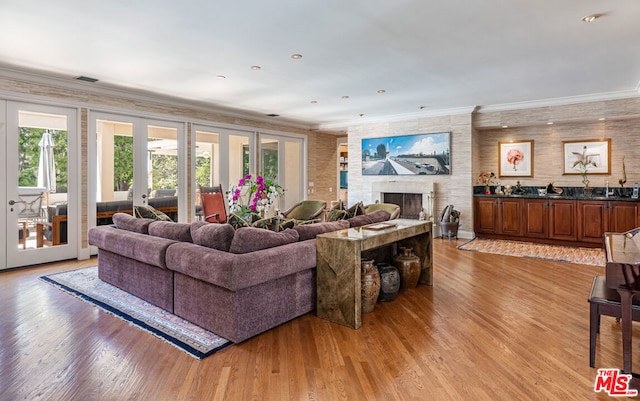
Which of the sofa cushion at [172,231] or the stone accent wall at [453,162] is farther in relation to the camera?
the stone accent wall at [453,162]

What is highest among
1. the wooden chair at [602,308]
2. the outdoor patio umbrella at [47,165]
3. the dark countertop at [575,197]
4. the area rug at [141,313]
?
the outdoor patio umbrella at [47,165]

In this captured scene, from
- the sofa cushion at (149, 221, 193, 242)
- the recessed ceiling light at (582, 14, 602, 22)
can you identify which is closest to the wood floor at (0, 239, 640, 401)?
the sofa cushion at (149, 221, 193, 242)

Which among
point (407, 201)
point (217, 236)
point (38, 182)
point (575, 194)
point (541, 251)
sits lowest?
point (541, 251)

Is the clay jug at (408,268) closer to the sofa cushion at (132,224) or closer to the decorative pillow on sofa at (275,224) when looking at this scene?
the decorative pillow on sofa at (275,224)

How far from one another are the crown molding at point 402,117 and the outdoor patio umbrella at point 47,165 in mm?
5903

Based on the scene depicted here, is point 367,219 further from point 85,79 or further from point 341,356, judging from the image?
point 85,79

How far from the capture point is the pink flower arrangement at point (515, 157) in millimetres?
7559

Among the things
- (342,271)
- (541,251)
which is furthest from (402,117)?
(342,271)

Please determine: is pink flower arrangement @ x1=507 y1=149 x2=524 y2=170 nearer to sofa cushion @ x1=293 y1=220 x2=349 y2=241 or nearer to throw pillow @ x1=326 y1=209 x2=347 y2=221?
throw pillow @ x1=326 y1=209 x2=347 y2=221

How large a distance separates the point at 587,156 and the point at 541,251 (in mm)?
2262

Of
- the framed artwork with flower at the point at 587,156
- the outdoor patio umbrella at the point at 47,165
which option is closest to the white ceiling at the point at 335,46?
the outdoor patio umbrella at the point at 47,165

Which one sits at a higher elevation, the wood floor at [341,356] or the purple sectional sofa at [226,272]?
the purple sectional sofa at [226,272]

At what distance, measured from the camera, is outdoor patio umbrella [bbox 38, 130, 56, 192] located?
529cm

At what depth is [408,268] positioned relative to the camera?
4000mm
